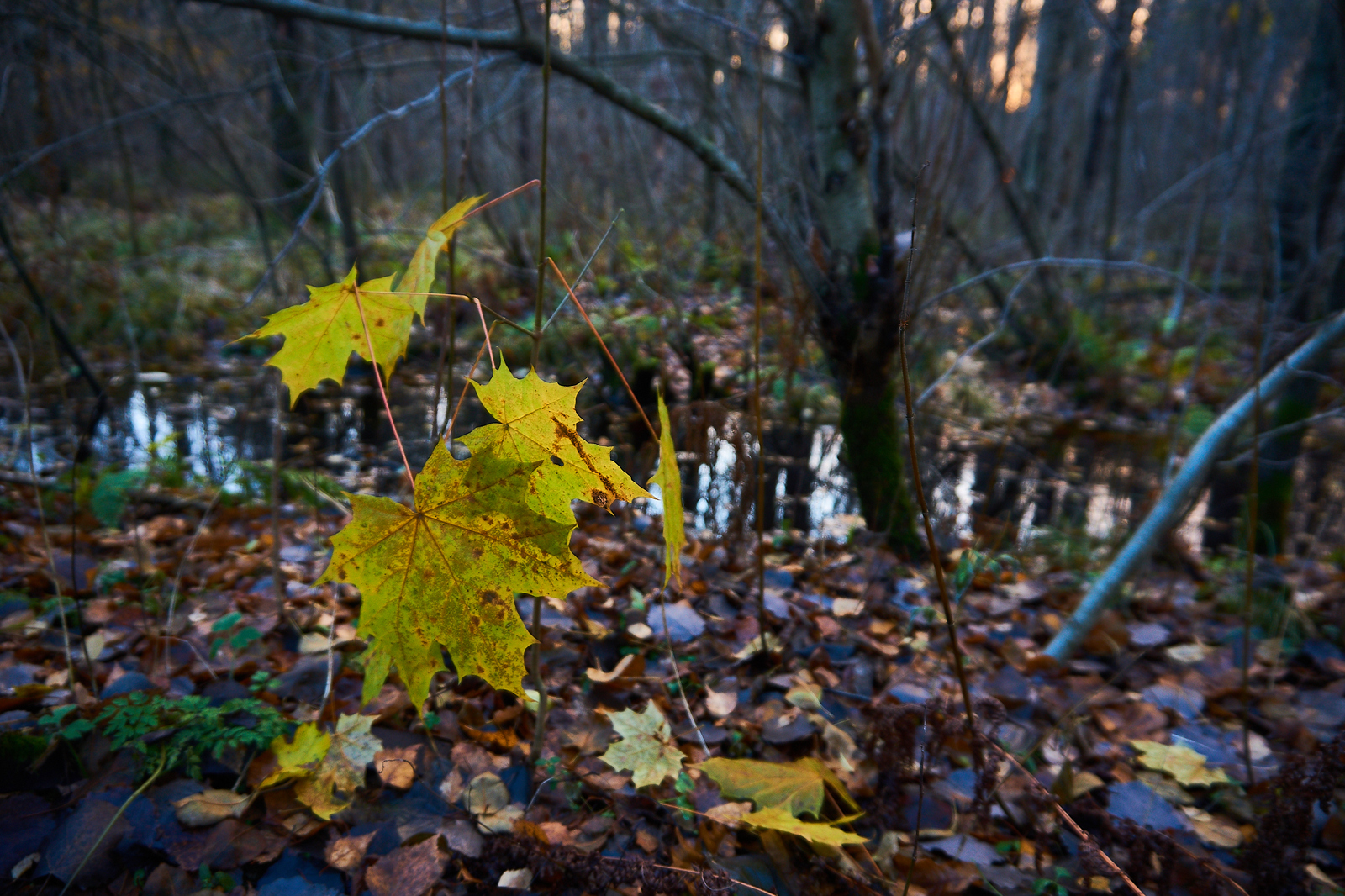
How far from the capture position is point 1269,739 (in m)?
1.88

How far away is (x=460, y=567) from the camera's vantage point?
3.02 feet

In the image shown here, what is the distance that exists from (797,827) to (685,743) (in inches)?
18.1

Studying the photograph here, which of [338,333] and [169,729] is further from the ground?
[338,333]

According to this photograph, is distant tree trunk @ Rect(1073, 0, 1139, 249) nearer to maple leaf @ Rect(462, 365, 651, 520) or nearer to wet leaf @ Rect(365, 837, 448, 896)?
maple leaf @ Rect(462, 365, 651, 520)

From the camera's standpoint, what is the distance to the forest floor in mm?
1237

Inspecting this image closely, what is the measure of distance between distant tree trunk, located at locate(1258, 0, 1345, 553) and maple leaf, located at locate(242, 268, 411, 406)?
399 centimetres

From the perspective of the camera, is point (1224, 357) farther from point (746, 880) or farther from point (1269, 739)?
point (746, 880)

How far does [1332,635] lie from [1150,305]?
28.2 feet

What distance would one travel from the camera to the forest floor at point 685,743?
1.24 m

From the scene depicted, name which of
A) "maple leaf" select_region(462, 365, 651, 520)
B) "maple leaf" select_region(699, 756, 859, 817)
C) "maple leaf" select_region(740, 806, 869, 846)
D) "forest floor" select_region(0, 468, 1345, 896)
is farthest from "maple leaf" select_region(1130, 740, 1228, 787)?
"maple leaf" select_region(462, 365, 651, 520)

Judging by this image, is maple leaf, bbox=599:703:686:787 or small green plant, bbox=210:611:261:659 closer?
maple leaf, bbox=599:703:686:787

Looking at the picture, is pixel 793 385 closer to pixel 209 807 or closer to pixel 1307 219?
pixel 1307 219

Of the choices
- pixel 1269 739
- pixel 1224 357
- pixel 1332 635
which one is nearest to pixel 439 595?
pixel 1269 739

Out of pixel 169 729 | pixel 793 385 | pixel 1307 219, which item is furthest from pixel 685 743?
pixel 1307 219
